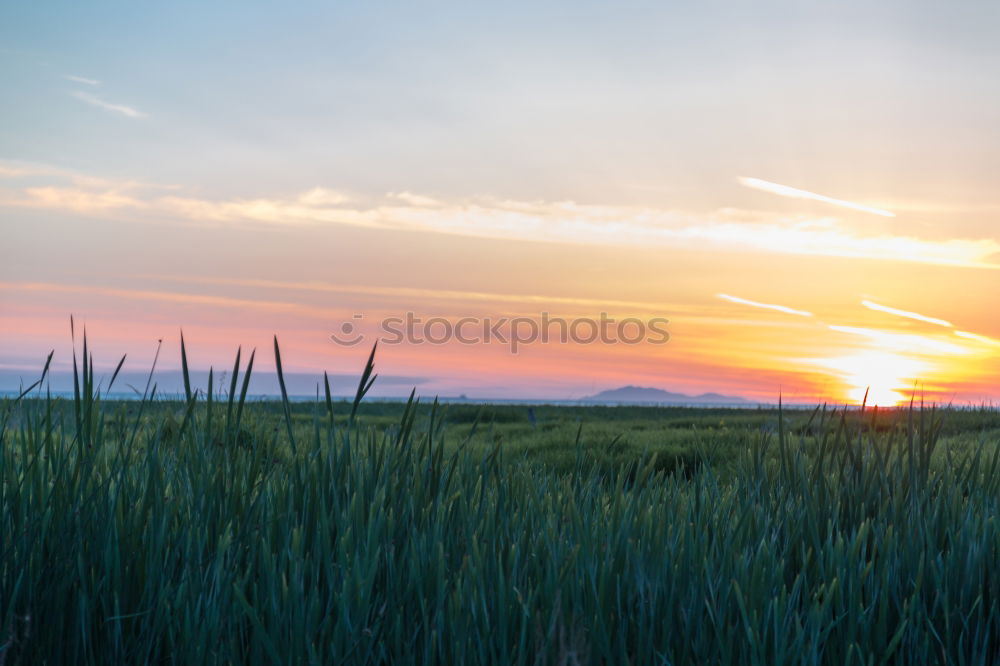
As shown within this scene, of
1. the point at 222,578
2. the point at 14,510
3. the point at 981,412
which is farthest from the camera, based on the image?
the point at 981,412

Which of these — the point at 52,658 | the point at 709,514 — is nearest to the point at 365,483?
the point at 52,658

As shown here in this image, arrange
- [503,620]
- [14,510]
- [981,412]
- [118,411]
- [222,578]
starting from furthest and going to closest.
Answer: [981,412] < [118,411] < [14,510] < [222,578] < [503,620]

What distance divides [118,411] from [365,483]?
1.45 meters

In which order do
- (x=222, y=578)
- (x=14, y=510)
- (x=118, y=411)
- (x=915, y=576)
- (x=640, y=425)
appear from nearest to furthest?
(x=222, y=578)
(x=14, y=510)
(x=915, y=576)
(x=118, y=411)
(x=640, y=425)

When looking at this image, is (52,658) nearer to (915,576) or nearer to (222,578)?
(222,578)

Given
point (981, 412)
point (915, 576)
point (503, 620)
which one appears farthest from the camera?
point (981, 412)

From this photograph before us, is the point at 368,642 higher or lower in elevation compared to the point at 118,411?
lower

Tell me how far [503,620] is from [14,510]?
1519 millimetres

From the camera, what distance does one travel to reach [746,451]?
359 centimetres

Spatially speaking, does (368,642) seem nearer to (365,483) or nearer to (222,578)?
(222,578)

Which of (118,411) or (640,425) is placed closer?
(118,411)

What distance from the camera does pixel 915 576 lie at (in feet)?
8.58

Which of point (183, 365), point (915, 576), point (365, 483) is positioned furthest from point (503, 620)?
point (915, 576)

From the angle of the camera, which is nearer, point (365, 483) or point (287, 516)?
point (287, 516)
